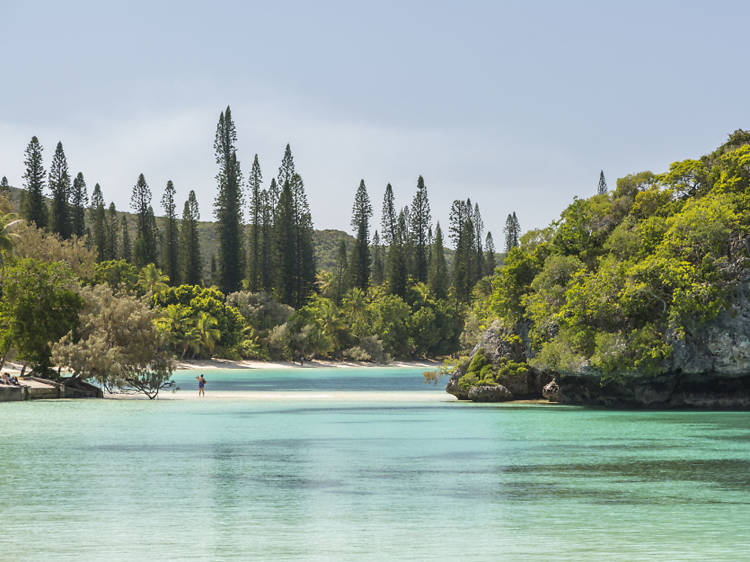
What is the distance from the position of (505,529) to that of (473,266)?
108906 mm

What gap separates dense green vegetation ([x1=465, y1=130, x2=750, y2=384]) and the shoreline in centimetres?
4689

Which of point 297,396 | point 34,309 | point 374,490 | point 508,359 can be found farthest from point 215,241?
point 374,490

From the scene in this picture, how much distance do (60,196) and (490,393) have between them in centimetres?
6829

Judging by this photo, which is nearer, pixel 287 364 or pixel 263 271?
pixel 287 364

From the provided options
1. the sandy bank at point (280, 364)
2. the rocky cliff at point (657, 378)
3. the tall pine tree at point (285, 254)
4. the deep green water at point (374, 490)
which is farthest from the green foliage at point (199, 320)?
the deep green water at point (374, 490)

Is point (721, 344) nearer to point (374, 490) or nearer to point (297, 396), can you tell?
point (297, 396)

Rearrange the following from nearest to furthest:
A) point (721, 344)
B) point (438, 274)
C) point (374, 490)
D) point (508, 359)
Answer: point (374, 490)
point (721, 344)
point (508, 359)
point (438, 274)

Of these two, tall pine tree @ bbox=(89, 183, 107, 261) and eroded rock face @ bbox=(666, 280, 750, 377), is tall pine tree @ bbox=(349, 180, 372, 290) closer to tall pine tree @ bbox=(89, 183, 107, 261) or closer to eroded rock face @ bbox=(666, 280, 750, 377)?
tall pine tree @ bbox=(89, 183, 107, 261)

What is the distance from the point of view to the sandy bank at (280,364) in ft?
277

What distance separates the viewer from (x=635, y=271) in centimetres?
3444

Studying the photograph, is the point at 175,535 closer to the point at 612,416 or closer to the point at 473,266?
the point at 612,416

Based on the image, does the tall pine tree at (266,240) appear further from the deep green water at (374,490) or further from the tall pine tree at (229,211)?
the deep green water at (374,490)

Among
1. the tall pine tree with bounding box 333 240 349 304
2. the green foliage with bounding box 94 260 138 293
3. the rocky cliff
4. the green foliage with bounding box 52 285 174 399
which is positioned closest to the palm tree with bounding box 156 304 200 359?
the green foliage with bounding box 94 260 138 293

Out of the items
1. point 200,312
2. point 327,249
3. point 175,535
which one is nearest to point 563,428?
point 175,535
